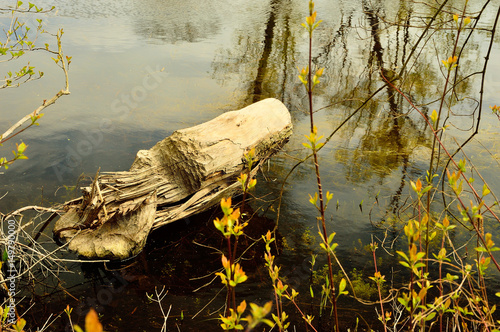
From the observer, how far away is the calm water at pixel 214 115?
11.7 ft

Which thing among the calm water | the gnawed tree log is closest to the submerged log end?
the gnawed tree log

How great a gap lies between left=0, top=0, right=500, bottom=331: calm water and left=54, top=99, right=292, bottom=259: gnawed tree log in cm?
24

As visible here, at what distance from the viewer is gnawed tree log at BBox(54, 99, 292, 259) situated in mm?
3711

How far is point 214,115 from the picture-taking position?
637 cm

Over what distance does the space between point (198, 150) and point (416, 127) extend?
3936 mm

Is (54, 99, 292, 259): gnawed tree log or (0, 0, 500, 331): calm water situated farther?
(54, 99, 292, 259): gnawed tree log

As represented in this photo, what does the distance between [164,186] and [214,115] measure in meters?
2.53

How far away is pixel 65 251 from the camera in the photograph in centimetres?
371

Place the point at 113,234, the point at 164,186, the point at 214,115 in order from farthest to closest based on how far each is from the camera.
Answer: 1. the point at 214,115
2. the point at 164,186
3. the point at 113,234

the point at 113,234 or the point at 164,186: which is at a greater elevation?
the point at 164,186

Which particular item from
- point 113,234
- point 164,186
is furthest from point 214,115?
point 113,234

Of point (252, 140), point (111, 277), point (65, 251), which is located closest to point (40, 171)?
point (65, 251)

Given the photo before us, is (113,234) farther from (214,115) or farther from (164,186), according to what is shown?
(214,115)

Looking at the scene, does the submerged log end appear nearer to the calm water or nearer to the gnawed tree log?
the gnawed tree log
